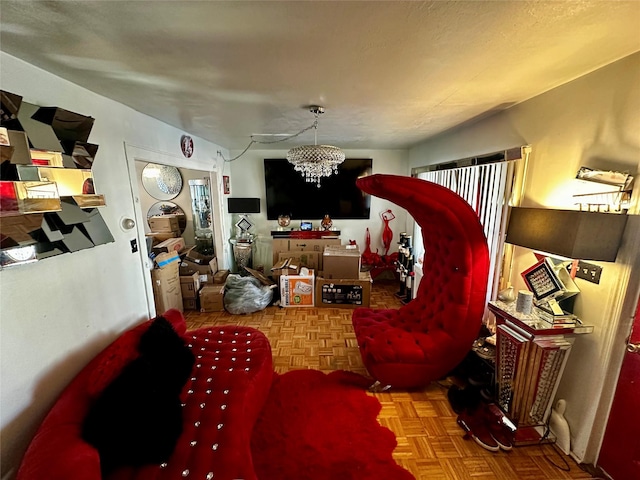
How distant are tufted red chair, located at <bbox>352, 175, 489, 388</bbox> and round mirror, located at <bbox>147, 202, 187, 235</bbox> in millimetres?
3707

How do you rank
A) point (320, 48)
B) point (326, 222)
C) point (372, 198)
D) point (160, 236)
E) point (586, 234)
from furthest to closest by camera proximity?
point (372, 198) < point (326, 222) < point (160, 236) < point (586, 234) < point (320, 48)

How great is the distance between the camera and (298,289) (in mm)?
3504

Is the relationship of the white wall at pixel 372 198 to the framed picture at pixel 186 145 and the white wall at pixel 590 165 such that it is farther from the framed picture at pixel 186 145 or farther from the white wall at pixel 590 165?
the white wall at pixel 590 165

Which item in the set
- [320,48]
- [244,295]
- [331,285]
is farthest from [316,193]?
[320,48]

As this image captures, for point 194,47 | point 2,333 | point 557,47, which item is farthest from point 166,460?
point 557,47

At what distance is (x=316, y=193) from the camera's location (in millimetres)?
4293

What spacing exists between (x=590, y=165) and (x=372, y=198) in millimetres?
3020

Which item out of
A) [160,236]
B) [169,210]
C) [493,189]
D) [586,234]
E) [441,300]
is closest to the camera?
[586,234]

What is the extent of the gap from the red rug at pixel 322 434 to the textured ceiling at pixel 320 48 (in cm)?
218

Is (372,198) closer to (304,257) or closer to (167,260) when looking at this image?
(304,257)

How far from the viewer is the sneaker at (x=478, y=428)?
5.25 ft

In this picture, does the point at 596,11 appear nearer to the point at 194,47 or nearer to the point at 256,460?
the point at 194,47

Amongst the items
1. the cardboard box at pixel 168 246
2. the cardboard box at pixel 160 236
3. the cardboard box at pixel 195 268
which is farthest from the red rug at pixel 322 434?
the cardboard box at pixel 160 236

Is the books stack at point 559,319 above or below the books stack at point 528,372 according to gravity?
above
